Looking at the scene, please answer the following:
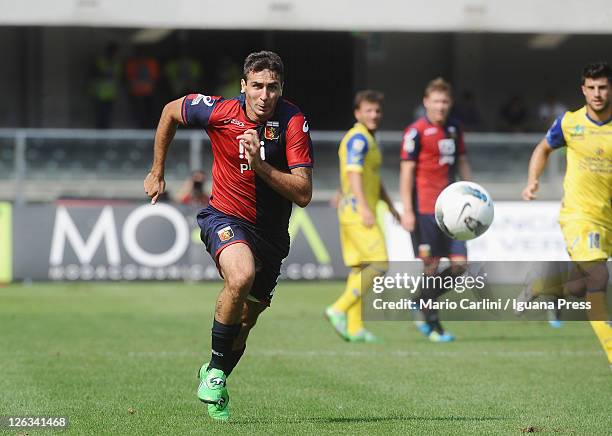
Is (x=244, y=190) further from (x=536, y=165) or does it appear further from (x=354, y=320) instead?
(x=354, y=320)

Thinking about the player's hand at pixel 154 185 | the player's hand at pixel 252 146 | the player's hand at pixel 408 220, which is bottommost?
the player's hand at pixel 408 220

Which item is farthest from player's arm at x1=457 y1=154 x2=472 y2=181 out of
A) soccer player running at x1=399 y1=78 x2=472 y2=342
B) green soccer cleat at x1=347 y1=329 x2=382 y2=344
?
green soccer cleat at x1=347 y1=329 x2=382 y2=344

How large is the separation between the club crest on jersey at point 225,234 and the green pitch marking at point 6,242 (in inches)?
500

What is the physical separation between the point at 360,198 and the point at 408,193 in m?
0.60

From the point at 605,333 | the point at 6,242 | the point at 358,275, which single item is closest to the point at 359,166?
the point at 358,275

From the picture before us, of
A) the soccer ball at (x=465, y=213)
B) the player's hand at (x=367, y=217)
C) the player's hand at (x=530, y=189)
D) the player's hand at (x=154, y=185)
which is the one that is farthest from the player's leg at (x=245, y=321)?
the player's hand at (x=367, y=217)

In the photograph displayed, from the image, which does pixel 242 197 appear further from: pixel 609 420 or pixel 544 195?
pixel 544 195

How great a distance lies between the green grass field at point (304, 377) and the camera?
758cm

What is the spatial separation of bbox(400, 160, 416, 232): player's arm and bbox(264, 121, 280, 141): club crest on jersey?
516 centimetres

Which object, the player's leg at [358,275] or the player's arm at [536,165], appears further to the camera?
the player's leg at [358,275]

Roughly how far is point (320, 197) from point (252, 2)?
16.1ft

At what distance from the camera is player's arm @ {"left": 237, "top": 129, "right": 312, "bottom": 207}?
7.05m

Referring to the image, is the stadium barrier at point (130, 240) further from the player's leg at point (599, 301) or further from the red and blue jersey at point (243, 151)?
the red and blue jersey at point (243, 151)

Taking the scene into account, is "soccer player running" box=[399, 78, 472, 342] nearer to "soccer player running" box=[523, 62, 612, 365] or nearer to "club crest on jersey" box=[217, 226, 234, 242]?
"soccer player running" box=[523, 62, 612, 365]
